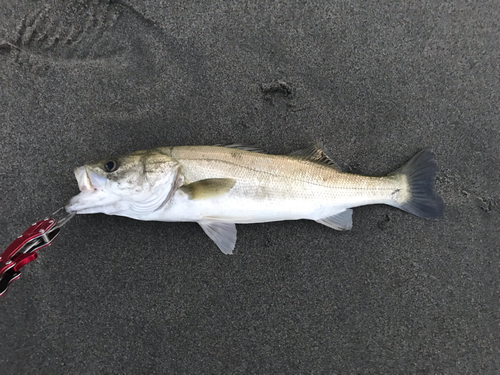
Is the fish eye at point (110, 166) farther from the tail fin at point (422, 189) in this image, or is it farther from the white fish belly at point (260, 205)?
the tail fin at point (422, 189)

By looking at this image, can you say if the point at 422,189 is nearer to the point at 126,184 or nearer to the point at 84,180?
the point at 126,184

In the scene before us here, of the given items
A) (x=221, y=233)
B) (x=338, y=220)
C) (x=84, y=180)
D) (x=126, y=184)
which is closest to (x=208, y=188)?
(x=221, y=233)

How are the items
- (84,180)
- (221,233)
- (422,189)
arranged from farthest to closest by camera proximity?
(422,189) < (221,233) < (84,180)

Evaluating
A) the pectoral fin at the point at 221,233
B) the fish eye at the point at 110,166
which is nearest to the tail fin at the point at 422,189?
the pectoral fin at the point at 221,233

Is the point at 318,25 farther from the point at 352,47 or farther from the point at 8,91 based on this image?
the point at 8,91

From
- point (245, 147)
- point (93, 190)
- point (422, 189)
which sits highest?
→ point (245, 147)

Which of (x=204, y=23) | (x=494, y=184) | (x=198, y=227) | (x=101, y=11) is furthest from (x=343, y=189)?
(x=101, y=11)
